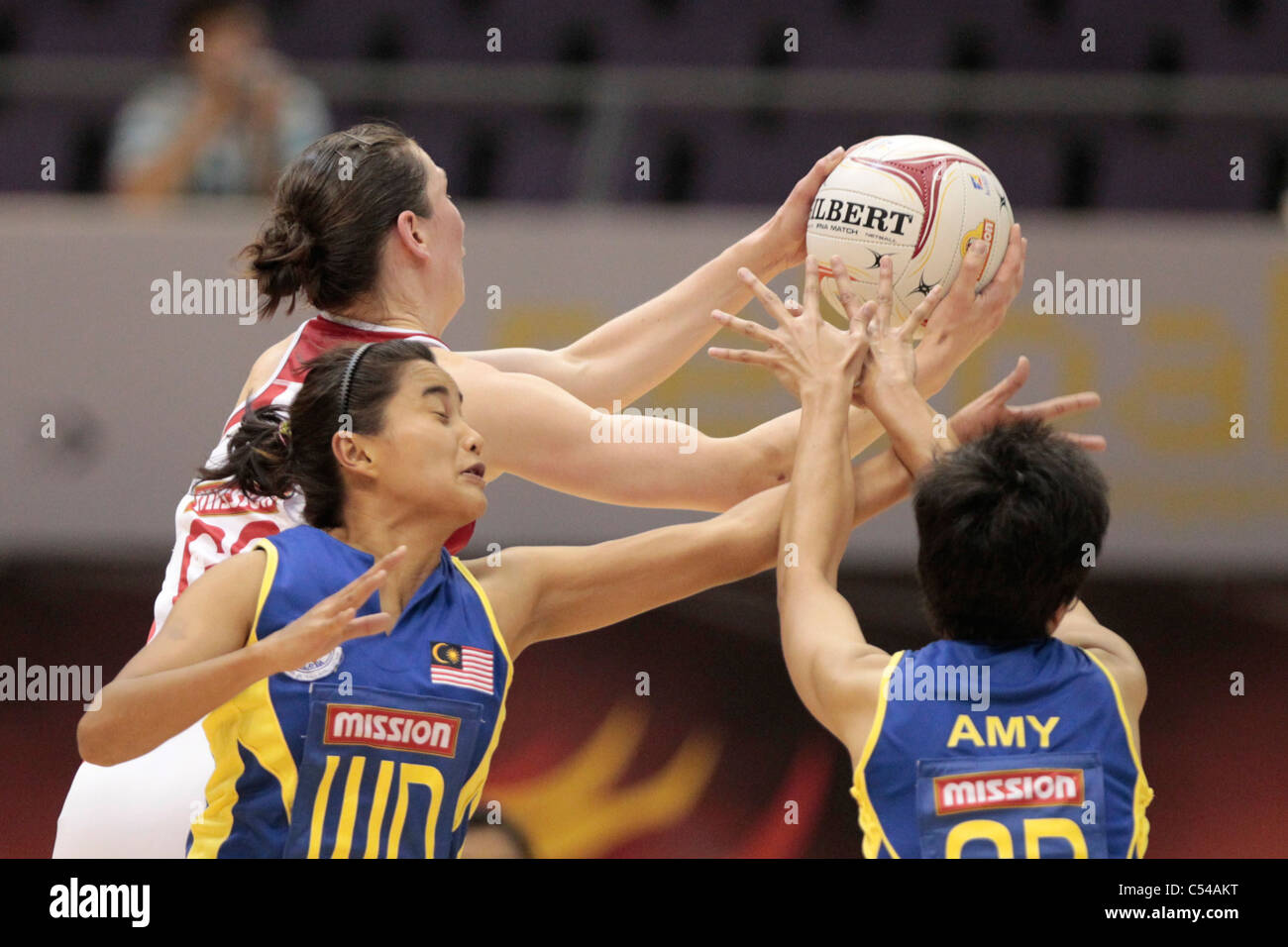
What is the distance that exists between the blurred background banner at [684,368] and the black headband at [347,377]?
10.3 ft

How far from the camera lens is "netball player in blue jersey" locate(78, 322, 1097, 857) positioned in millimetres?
2107

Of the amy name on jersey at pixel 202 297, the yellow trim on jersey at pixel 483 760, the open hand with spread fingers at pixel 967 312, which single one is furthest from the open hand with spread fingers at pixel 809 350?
the amy name on jersey at pixel 202 297

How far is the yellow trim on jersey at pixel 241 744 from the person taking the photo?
2.27m

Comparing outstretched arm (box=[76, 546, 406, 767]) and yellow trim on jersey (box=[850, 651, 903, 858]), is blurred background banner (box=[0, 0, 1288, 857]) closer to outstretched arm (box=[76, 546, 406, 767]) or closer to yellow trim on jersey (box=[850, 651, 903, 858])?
yellow trim on jersey (box=[850, 651, 903, 858])

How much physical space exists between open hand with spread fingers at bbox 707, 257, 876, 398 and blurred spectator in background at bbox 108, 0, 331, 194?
3.22 metres

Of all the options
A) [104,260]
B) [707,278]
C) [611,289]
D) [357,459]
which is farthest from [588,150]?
[357,459]

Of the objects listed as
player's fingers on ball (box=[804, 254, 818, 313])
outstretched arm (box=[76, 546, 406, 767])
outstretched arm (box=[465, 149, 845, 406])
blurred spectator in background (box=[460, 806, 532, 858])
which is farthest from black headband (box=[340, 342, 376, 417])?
blurred spectator in background (box=[460, 806, 532, 858])

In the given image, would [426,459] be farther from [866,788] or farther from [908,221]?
[908,221]

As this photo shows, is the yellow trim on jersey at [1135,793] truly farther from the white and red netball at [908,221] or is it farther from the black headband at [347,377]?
the black headband at [347,377]

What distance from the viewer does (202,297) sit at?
18.6ft

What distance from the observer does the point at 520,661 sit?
618cm

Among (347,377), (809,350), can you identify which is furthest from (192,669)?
(809,350)

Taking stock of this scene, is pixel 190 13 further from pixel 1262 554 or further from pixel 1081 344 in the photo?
pixel 1262 554

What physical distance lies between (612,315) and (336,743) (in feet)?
11.6
